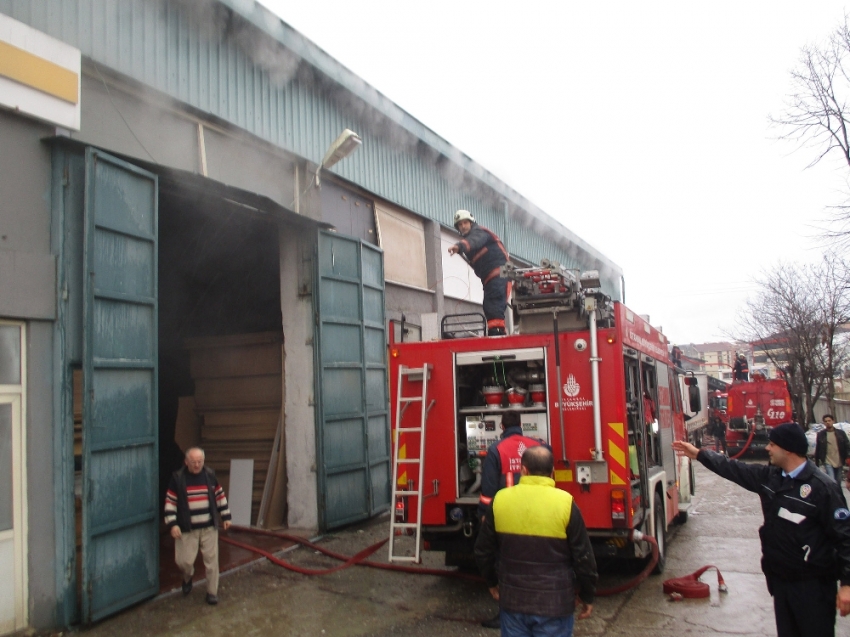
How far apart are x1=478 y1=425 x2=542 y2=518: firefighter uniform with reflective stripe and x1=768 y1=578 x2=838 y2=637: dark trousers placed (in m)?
2.25

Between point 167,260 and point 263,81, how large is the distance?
3294 mm

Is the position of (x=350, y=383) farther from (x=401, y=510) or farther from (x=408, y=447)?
(x=401, y=510)

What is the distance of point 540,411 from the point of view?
648 cm

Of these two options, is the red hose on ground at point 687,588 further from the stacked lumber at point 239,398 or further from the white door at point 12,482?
the stacked lumber at point 239,398

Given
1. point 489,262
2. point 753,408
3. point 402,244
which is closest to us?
point 489,262

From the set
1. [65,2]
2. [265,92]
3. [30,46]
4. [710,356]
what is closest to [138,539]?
[30,46]

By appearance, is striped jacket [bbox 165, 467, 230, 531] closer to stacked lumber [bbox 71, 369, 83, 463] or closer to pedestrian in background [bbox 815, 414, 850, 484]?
stacked lumber [bbox 71, 369, 83, 463]

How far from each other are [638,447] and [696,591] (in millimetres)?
1358

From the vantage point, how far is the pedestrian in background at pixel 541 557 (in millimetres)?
3531

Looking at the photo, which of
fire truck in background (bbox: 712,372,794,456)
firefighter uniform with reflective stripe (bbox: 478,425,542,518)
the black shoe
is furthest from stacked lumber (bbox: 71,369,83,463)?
fire truck in background (bbox: 712,372,794,456)

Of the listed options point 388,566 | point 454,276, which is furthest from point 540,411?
point 454,276

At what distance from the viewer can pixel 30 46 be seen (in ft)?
19.2

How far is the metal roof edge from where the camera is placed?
856cm

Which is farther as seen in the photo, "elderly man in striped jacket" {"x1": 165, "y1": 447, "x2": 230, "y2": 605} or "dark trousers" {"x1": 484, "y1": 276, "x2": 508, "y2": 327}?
"dark trousers" {"x1": 484, "y1": 276, "x2": 508, "y2": 327}
